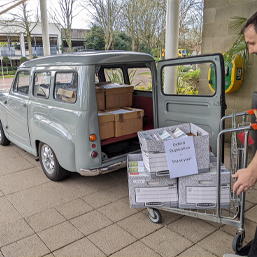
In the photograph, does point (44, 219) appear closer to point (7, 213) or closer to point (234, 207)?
point (7, 213)

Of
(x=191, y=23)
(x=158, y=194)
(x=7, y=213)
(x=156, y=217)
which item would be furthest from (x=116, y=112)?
(x=191, y=23)

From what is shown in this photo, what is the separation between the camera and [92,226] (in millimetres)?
3166

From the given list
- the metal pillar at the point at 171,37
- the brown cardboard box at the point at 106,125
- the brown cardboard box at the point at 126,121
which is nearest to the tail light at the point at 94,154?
the brown cardboard box at the point at 106,125

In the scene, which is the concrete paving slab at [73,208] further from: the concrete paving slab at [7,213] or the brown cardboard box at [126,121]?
the brown cardboard box at [126,121]

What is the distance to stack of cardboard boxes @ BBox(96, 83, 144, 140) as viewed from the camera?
3941mm

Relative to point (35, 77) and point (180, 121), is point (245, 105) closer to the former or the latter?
point (180, 121)

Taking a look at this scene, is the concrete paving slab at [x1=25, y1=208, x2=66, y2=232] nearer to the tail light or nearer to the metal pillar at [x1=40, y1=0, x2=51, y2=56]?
the tail light

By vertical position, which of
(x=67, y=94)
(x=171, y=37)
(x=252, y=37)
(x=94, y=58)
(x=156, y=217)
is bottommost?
(x=156, y=217)

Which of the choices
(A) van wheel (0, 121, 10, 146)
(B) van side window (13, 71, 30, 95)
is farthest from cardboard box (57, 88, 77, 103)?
(A) van wheel (0, 121, 10, 146)

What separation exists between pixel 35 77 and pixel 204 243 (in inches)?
139

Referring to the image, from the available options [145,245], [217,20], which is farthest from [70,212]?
[217,20]

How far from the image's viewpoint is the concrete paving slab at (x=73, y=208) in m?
3.43

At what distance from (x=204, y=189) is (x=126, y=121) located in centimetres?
168

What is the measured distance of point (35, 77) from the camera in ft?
14.8
